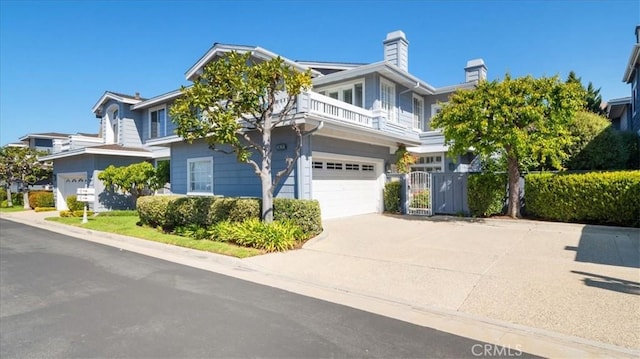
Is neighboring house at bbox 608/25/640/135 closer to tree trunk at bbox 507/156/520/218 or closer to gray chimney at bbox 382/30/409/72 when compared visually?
tree trunk at bbox 507/156/520/218

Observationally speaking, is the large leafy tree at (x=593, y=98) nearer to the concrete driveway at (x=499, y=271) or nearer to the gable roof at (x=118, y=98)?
the concrete driveway at (x=499, y=271)

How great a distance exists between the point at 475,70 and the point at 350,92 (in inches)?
386

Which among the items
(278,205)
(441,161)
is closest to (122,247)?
(278,205)

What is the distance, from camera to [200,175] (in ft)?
49.7

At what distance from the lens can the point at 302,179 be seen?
11312 mm

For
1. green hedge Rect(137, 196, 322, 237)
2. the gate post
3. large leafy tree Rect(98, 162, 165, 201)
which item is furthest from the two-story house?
large leafy tree Rect(98, 162, 165, 201)

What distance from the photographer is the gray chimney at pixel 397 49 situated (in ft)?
64.4

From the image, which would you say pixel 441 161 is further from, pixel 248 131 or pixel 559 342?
pixel 559 342

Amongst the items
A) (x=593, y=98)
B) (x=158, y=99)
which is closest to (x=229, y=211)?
(x=158, y=99)

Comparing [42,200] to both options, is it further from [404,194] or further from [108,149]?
[404,194]

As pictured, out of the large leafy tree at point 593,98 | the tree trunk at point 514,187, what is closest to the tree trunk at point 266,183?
the tree trunk at point 514,187

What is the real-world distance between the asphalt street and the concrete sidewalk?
1.50ft

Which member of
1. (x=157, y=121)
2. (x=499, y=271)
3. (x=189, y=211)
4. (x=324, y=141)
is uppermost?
(x=157, y=121)

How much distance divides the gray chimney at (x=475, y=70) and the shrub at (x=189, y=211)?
1846 cm
